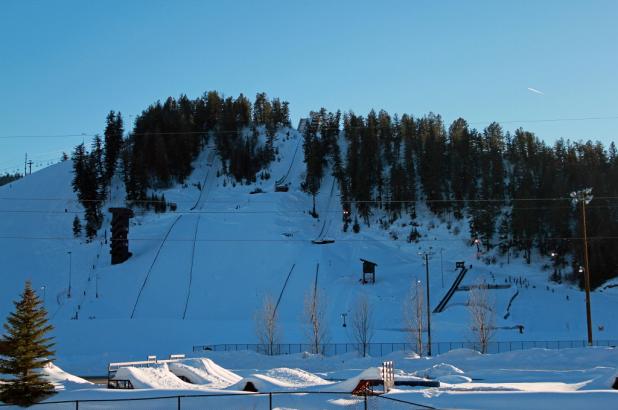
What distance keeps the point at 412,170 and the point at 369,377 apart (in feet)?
299

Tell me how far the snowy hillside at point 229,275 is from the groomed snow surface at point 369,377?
15.4 meters

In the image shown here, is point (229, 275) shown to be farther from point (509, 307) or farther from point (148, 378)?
point (148, 378)

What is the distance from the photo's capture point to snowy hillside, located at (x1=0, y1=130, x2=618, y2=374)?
54562mm

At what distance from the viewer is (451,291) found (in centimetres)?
6669

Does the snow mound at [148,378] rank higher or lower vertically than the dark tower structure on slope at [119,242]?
lower

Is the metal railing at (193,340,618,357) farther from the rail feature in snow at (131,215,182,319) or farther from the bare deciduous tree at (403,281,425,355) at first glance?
the rail feature in snow at (131,215,182,319)

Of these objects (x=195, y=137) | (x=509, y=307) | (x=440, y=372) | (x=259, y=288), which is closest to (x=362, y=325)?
(x=509, y=307)

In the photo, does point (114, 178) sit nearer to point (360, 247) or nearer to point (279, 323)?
point (360, 247)

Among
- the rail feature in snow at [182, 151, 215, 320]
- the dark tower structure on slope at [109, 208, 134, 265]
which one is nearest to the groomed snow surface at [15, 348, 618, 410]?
the rail feature in snow at [182, 151, 215, 320]

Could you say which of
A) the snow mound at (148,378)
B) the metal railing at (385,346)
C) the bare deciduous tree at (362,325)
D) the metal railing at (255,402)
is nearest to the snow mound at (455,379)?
the metal railing at (255,402)

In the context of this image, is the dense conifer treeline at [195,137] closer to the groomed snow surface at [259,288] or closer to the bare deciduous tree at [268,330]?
the groomed snow surface at [259,288]

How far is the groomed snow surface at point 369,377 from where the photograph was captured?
746 inches

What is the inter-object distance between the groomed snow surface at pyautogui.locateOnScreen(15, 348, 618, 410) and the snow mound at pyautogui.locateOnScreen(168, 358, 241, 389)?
0.04 meters

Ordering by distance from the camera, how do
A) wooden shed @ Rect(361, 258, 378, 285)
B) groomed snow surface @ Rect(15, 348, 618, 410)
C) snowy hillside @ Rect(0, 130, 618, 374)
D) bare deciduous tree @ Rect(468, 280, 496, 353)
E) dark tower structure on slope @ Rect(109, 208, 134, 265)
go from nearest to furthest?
groomed snow surface @ Rect(15, 348, 618, 410)
bare deciduous tree @ Rect(468, 280, 496, 353)
snowy hillside @ Rect(0, 130, 618, 374)
wooden shed @ Rect(361, 258, 378, 285)
dark tower structure on slope @ Rect(109, 208, 134, 265)
